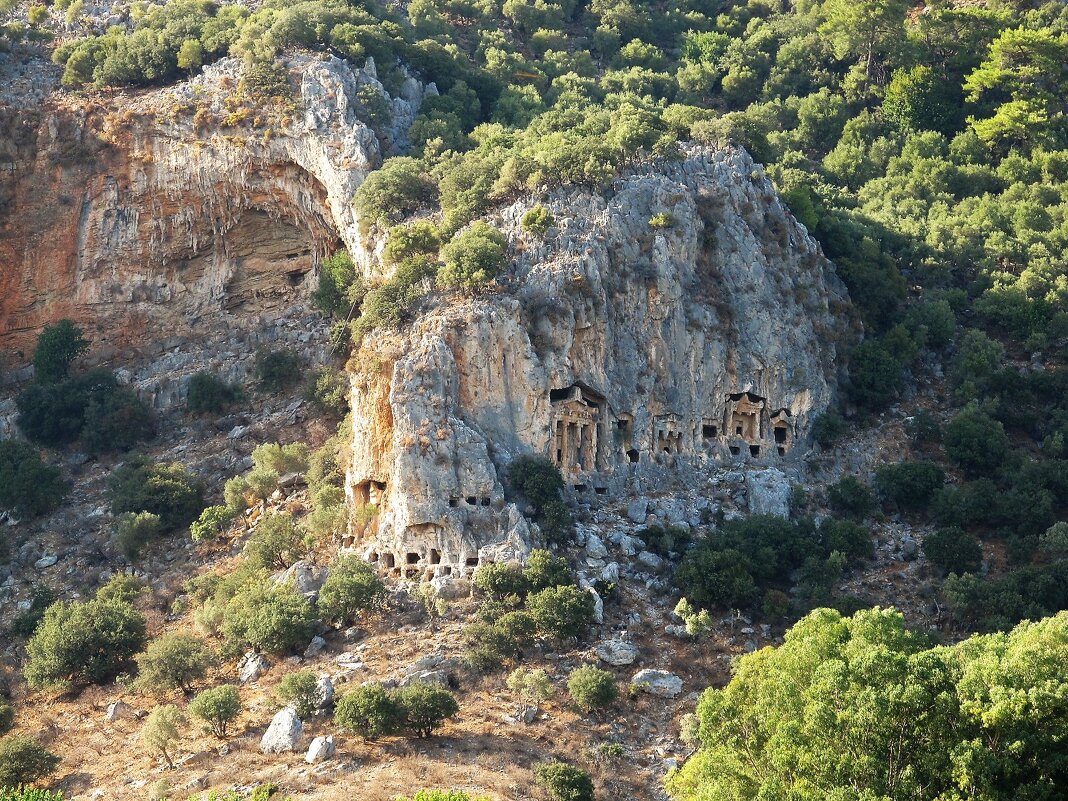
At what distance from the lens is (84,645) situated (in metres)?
48.4

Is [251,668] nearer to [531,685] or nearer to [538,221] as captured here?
[531,685]

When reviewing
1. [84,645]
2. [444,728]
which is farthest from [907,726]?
[84,645]

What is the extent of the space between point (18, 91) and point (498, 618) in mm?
38926

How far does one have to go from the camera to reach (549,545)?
50.4m

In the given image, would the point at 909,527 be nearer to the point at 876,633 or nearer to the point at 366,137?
the point at 876,633

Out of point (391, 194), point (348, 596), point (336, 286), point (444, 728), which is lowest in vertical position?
point (444, 728)

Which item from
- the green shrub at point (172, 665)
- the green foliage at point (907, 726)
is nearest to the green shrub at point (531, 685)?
the green foliage at point (907, 726)

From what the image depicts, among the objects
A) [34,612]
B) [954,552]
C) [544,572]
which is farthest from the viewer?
[34,612]

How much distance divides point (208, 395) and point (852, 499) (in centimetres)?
2693

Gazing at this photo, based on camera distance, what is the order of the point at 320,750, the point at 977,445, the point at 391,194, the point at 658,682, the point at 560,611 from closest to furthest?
the point at 320,750, the point at 658,682, the point at 560,611, the point at 977,445, the point at 391,194

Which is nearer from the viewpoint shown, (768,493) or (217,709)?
(217,709)

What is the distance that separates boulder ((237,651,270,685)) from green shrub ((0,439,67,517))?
15413mm

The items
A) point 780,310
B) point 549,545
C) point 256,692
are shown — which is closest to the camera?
point 256,692

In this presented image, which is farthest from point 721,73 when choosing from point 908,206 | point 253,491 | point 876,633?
point 876,633
